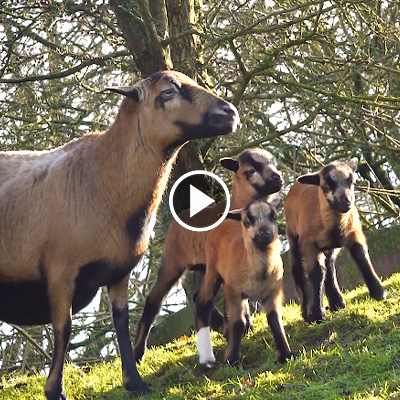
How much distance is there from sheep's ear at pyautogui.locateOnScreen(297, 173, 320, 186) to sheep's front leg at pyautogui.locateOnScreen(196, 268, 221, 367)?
1.42m

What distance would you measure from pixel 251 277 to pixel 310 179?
65.6 inches

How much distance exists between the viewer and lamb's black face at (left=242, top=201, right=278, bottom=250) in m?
8.03

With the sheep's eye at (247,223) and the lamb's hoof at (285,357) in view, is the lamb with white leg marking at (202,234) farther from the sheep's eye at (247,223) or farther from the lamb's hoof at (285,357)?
the lamb's hoof at (285,357)

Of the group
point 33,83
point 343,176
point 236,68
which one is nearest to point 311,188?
point 343,176

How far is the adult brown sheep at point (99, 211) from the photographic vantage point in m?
7.64

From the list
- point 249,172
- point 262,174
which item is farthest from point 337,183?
point 249,172

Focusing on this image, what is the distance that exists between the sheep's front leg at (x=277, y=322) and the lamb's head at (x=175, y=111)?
159 cm

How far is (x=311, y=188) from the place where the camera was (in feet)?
32.0

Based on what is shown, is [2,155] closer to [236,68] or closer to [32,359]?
[236,68]

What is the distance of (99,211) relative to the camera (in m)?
7.80

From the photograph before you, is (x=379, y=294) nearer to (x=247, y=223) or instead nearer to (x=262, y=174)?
(x=262, y=174)

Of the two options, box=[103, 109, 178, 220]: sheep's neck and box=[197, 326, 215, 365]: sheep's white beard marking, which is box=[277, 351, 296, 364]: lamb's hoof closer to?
box=[197, 326, 215, 365]: sheep's white beard marking

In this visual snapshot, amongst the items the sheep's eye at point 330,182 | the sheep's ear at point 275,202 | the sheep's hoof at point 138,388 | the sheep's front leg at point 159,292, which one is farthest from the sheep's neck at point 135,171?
the sheep's eye at point 330,182

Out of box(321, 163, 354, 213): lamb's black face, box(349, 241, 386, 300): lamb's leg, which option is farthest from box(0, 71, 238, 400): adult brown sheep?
box(349, 241, 386, 300): lamb's leg
